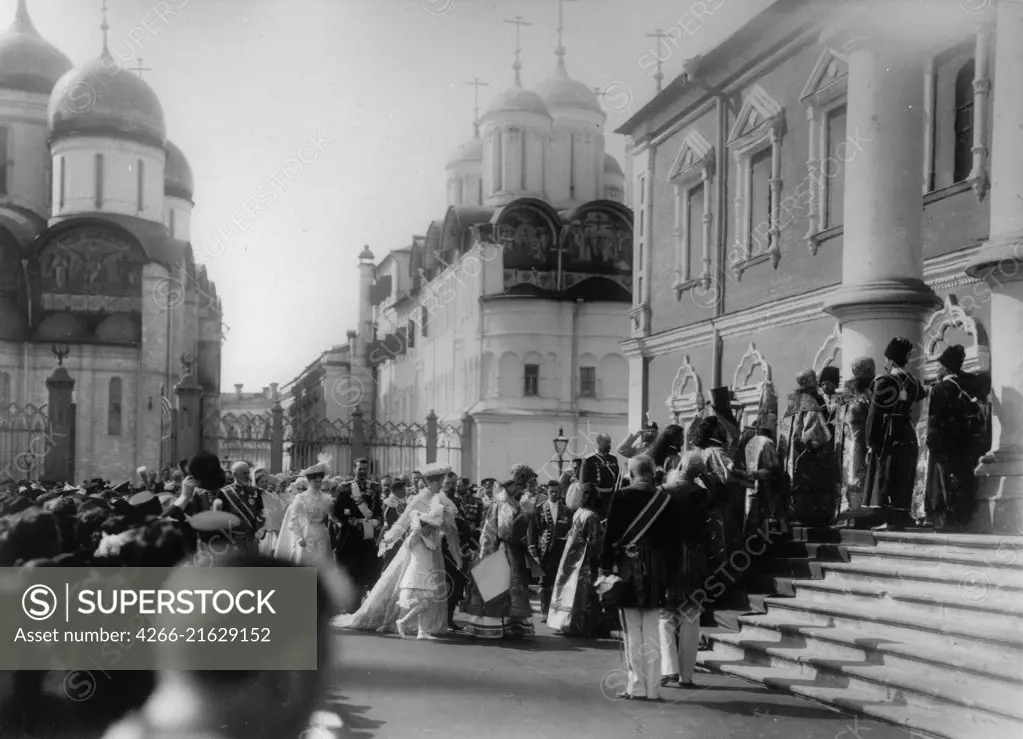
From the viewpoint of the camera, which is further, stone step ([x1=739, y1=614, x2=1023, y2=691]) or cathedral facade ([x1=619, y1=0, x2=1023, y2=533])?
cathedral facade ([x1=619, y1=0, x2=1023, y2=533])

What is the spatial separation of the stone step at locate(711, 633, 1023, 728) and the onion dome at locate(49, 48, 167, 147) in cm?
3905

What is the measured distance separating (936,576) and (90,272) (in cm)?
3942

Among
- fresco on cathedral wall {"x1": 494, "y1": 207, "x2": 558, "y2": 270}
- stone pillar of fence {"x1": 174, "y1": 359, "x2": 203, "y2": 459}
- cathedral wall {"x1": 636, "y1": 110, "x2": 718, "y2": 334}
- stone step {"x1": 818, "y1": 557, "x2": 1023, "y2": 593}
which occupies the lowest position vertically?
stone step {"x1": 818, "y1": 557, "x2": 1023, "y2": 593}

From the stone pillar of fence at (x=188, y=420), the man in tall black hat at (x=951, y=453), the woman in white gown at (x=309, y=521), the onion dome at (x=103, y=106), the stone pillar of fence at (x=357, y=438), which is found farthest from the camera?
the onion dome at (x=103, y=106)

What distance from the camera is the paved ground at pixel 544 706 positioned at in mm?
8055

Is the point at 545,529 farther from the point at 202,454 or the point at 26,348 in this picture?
the point at 26,348

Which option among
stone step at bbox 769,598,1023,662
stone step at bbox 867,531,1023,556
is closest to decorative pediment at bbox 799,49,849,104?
stone step at bbox 867,531,1023,556

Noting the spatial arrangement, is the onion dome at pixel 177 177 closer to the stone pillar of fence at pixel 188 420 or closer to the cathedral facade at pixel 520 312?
the cathedral facade at pixel 520 312

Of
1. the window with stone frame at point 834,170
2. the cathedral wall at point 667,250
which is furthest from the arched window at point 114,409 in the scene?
the window with stone frame at point 834,170

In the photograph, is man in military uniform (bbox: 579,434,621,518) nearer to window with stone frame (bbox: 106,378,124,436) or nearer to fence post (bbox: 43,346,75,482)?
fence post (bbox: 43,346,75,482)

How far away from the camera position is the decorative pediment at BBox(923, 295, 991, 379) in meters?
14.2

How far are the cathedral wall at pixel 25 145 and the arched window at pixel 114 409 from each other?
8.54 metres

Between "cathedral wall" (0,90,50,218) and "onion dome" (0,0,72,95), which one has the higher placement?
"onion dome" (0,0,72,95)

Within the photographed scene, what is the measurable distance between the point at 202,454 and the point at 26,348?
36.6 meters
